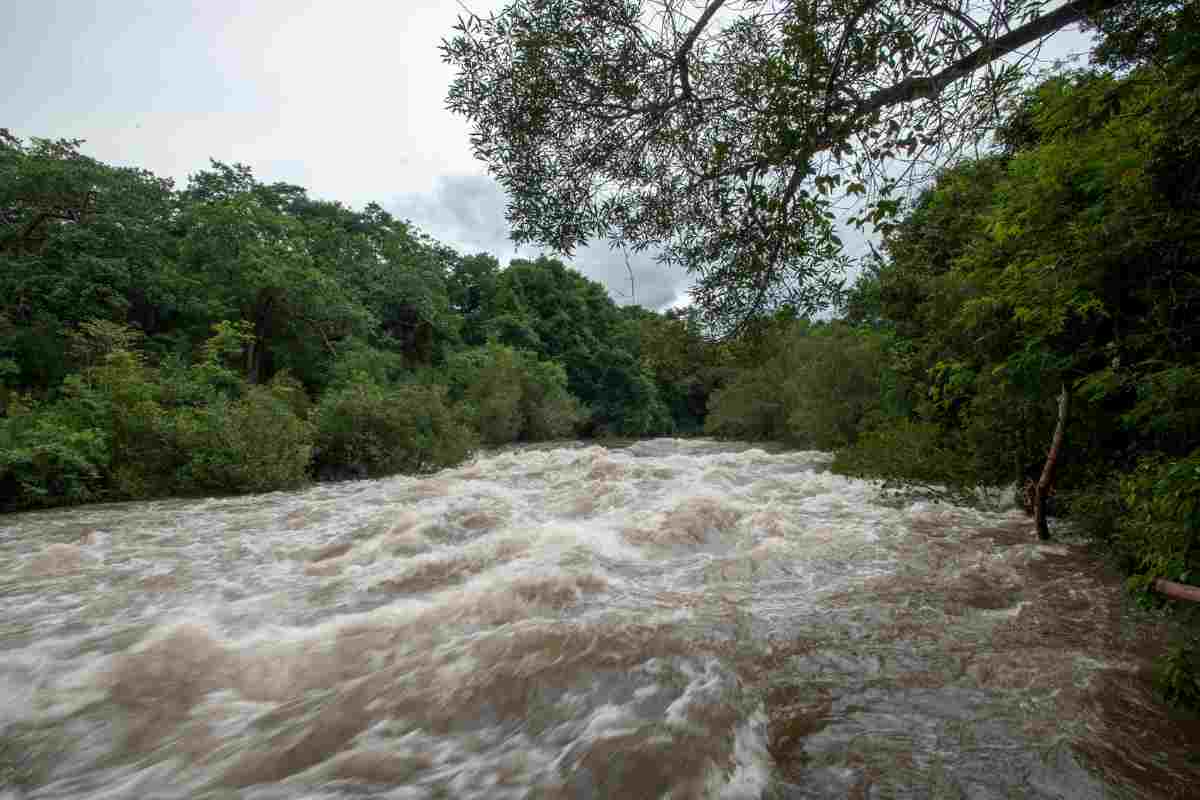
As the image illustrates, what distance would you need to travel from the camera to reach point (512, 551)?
6750mm

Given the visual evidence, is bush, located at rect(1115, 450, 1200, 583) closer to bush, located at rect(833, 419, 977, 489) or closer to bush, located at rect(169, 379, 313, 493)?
bush, located at rect(833, 419, 977, 489)

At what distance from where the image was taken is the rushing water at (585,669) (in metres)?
2.72

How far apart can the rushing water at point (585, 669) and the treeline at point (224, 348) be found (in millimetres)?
2269

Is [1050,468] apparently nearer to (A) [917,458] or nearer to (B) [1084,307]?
(B) [1084,307]

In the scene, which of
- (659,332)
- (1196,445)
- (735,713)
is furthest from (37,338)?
(1196,445)

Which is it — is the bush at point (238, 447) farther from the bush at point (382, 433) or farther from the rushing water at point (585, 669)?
the rushing water at point (585, 669)

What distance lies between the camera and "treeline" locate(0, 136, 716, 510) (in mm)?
10930

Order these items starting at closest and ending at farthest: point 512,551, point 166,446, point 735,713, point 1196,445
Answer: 1. point 735,713
2. point 1196,445
3. point 512,551
4. point 166,446

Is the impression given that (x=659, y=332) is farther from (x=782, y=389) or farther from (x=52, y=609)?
(x=782, y=389)

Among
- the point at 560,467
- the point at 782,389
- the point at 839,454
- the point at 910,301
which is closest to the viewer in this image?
the point at 910,301

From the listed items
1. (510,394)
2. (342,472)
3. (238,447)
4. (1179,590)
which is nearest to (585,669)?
(1179,590)

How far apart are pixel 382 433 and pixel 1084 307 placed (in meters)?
15.2

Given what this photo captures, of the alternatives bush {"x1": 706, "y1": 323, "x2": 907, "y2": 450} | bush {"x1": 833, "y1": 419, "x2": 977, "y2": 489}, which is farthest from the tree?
bush {"x1": 706, "y1": 323, "x2": 907, "y2": 450}

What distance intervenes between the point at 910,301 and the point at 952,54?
886 centimetres
